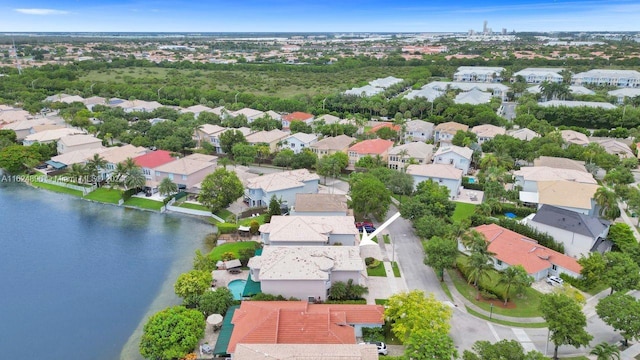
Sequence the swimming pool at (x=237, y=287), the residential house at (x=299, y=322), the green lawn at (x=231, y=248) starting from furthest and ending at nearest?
the green lawn at (x=231, y=248)
the swimming pool at (x=237, y=287)
the residential house at (x=299, y=322)

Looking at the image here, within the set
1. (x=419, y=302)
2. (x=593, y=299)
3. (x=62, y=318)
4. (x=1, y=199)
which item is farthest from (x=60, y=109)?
(x=593, y=299)

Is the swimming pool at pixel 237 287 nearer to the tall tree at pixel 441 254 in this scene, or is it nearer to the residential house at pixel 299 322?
the residential house at pixel 299 322

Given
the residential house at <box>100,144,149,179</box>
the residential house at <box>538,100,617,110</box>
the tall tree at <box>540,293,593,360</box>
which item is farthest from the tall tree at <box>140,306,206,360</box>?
the residential house at <box>538,100,617,110</box>

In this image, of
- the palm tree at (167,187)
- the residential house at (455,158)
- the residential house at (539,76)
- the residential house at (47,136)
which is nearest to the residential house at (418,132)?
the residential house at (455,158)

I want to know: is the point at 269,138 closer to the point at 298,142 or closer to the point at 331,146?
the point at 298,142

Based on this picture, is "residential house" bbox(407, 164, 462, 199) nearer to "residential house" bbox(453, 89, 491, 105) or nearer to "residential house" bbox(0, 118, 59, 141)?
"residential house" bbox(453, 89, 491, 105)

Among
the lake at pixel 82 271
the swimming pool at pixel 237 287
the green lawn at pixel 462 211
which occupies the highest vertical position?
the green lawn at pixel 462 211
